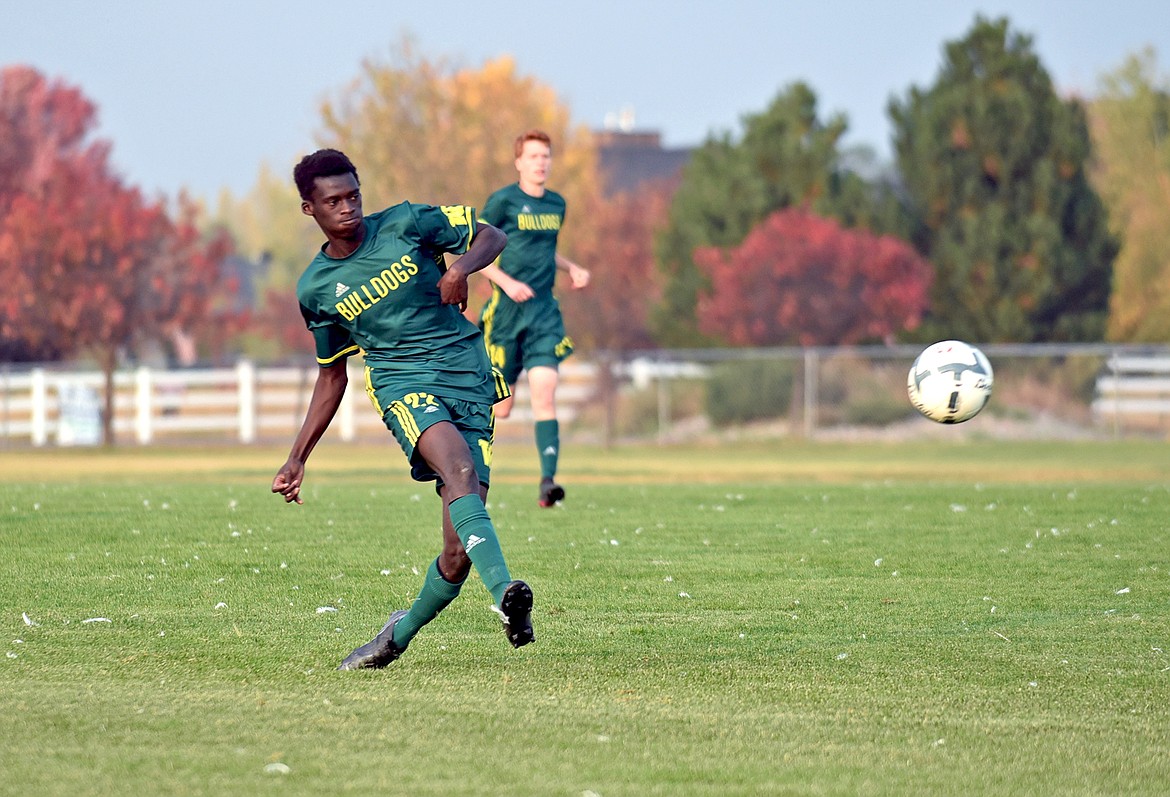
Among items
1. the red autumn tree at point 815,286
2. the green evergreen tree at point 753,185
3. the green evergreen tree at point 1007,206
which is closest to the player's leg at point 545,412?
the red autumn tree at point 815,286

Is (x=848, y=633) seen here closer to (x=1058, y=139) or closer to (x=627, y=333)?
(x=1058, y=139)

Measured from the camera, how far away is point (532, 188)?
41.5 feet

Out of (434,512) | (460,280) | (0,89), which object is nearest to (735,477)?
(434,512)

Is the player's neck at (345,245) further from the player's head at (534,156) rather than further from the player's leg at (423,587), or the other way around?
the player's head at (534,156)

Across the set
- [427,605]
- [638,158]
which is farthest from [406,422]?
[638,158]

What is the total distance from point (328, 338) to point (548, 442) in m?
6.25

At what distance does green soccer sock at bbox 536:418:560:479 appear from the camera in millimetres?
12539

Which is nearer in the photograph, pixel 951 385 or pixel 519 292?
pixel 519 292

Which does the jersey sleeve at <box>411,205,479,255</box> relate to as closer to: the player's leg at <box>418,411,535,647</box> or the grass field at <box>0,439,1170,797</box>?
the player's leg at <box>418,411,535,647</box>

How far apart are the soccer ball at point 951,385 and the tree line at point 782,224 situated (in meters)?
25.2

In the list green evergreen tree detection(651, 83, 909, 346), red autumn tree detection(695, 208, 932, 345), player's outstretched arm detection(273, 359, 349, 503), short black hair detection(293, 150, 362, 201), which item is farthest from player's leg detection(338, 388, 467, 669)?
green evergreen tree detection(651, 83, 909, 346)

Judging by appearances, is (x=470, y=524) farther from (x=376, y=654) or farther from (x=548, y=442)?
(x=548, y=442)

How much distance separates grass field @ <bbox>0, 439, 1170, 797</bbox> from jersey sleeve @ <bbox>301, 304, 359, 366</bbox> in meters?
1.22

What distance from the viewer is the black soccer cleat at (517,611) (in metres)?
5.73
